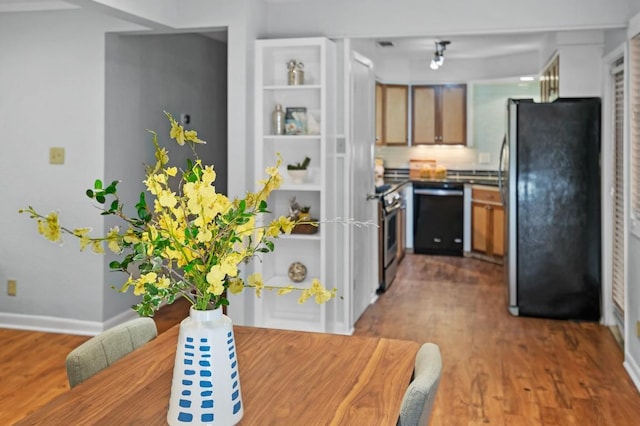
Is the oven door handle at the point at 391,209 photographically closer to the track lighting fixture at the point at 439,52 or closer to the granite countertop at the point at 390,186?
the granite countertop at the point at 390,186

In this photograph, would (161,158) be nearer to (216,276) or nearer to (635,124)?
(216,276)

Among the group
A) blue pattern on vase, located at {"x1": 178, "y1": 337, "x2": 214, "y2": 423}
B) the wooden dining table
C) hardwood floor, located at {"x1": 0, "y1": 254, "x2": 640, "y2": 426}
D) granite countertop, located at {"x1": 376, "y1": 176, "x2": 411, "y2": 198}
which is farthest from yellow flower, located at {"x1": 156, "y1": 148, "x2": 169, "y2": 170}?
granite countertop, located at {"x1": 376, "y1": 176, "x2": 411, "y2": 198}

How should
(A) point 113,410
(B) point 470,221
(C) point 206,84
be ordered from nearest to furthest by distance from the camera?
(A) point 113,410 < (C) point 206,84 < (B) point 470,221

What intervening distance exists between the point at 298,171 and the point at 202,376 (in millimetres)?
2928

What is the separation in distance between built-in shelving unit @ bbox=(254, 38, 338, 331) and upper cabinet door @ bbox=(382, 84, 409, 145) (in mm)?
3760

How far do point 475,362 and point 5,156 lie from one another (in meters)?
3.68

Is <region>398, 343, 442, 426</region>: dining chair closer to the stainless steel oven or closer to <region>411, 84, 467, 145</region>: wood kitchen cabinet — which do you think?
the stainless steel oven

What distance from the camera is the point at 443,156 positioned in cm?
821

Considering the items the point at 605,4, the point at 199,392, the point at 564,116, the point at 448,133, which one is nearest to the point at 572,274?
the point at 564,116

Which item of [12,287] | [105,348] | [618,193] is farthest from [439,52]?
[105,348]

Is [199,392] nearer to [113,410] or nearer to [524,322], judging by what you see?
[113,410]

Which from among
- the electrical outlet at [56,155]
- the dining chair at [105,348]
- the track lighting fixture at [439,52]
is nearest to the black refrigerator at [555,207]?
the track lighting fixture at [439,52]

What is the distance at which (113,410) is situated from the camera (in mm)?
1461

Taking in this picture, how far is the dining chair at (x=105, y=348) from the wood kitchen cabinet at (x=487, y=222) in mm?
5712
